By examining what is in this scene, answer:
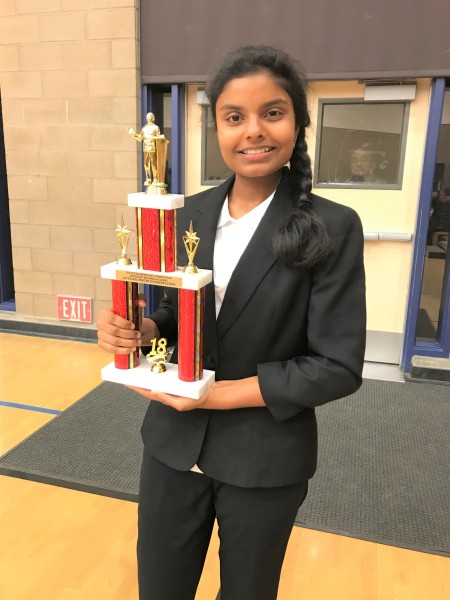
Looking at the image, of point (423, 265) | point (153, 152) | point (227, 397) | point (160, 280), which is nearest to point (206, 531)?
point (227, 397)

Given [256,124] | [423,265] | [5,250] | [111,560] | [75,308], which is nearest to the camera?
[256,124]

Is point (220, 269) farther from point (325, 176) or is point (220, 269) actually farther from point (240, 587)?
point (325, 176)

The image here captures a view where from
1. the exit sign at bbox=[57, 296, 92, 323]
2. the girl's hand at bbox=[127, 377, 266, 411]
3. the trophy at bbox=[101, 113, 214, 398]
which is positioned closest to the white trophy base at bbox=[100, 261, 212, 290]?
the trophy at bbox=[101, 113, 214, 398]

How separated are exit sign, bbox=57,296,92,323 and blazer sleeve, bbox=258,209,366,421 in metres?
3.31

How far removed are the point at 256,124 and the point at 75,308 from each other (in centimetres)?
343

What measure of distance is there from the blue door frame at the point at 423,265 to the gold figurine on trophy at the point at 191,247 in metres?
2.79

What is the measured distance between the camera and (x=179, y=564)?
45.4 inches

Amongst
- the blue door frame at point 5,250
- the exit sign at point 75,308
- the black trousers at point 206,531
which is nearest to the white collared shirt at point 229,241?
the black trousers at point 206,531

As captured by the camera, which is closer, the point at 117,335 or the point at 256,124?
the point at 256,124

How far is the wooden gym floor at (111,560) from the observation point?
1725 millimetres

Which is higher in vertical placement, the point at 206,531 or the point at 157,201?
the point at 157,201

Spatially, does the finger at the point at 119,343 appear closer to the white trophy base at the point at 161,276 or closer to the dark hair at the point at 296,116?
the white trophy base at the point at 161,276

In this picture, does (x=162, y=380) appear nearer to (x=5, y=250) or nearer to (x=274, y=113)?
(x=274, y=113)

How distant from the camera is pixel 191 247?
3.36 ft
